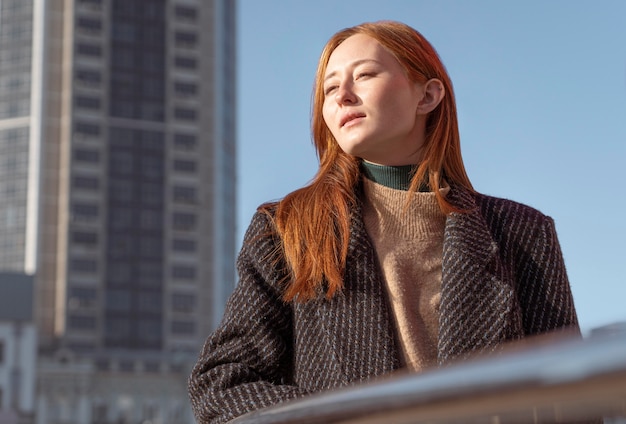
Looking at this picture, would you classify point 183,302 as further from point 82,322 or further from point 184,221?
point 82,322

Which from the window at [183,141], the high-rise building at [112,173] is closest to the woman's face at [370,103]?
the high-rise building at [112,173]

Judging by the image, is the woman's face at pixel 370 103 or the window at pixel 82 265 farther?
the window at pixel 82 265

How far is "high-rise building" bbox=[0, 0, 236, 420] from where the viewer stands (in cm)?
4838

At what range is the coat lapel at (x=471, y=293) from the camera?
1.05 meters

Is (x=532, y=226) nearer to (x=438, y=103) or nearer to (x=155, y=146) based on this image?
(x=438, y=103)

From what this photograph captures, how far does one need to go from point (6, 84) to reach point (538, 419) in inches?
2059

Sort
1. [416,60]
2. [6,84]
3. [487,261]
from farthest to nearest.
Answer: [6,84] < [416,60] < [487,261]

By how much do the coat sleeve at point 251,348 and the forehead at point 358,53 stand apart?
0.60 feet

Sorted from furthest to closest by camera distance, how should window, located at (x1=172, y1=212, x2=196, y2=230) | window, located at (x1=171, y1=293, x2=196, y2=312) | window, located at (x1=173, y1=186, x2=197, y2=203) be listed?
window, located at (x1=173, y1=186, x2=197, y2=203) → window, located at (x1=172, y1=212, x2=196, y2=230) → window, located at (x1=171, y1=293, x2=196, y2=312)

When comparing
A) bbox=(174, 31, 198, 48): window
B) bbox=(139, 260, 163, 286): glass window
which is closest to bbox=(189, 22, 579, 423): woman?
bbox=(139, 260, 163, 286): glass window

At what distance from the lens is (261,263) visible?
3.72 ft

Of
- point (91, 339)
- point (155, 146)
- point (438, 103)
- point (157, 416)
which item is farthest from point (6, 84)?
point (438, 103)

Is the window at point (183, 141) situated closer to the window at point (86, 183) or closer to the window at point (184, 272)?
the window at point (86, 183)

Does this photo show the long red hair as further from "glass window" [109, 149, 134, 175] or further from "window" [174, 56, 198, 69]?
"window" [174, 56, 198, 69]
